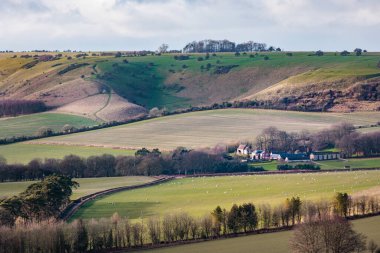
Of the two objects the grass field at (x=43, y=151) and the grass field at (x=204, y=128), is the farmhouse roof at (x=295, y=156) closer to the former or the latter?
the grass field at (x=204, y=128)

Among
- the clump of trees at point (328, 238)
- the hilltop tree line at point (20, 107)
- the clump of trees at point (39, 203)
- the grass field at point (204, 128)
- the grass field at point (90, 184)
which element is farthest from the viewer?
the hilltop tree line at point (20, 107)

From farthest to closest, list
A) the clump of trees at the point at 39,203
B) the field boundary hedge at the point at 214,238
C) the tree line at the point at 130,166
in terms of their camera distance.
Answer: the tree line at the point at 130,166 → the clump of trees at the point at 39,203 → the field boundary hedge at the point at 214,238

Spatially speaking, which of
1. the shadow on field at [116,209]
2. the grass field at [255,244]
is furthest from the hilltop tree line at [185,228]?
the shadow on field at [116,209]

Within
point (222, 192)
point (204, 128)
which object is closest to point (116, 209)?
point (222, 192)

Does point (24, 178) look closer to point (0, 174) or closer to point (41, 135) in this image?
point (0, 174)

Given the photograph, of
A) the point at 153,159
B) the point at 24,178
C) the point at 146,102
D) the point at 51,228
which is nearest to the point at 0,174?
the point at 24,178
